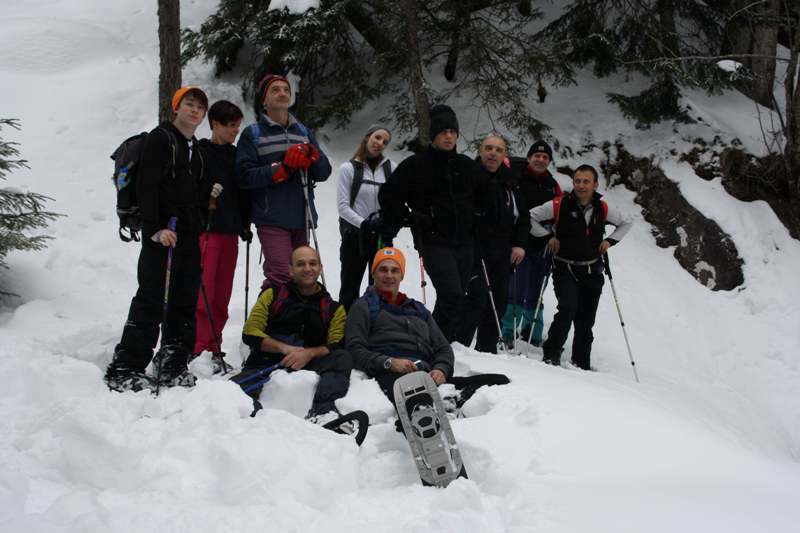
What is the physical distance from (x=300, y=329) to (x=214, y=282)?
3.82 ft

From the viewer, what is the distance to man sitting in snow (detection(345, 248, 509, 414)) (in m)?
4.88

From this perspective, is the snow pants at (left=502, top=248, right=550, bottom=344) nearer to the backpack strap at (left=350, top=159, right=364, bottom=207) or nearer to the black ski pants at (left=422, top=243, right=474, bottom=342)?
the black ski pants at (left=422, top=243, right=474, bottom=342)

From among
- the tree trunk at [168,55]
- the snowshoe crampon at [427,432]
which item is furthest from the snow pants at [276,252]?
the tree trunk at [168,55]

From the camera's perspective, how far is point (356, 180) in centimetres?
648

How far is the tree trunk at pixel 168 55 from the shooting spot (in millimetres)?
9547

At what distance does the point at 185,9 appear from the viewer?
1557 cm

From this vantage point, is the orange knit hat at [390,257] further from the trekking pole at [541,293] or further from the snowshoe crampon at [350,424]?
the trekking pole at [541,293]

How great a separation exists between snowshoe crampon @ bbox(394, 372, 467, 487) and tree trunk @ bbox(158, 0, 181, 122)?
734 cm

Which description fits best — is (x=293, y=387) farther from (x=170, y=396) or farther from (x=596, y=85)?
(x=596, y=85)

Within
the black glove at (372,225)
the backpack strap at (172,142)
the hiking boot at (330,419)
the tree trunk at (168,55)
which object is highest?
the tree trunk at (168,55)

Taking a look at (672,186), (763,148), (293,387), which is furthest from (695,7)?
(293,387)

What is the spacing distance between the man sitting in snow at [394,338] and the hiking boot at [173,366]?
121cm

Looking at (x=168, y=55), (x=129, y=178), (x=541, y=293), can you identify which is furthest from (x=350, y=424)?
(x=168, y=55)

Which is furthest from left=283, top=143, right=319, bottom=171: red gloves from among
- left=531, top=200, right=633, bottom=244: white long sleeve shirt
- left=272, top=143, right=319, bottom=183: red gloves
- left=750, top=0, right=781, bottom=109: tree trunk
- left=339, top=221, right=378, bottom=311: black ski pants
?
left=750, top=0, right=781, bottom=109: tree trunk
